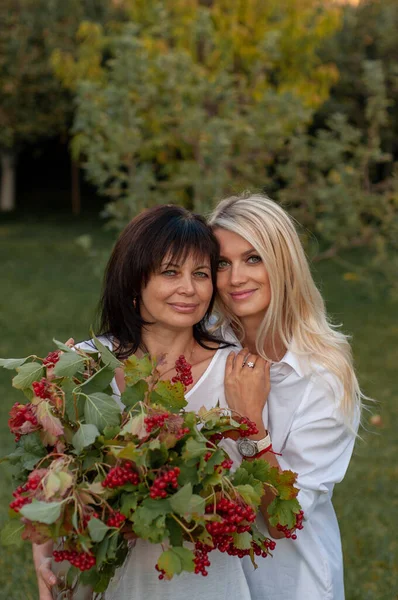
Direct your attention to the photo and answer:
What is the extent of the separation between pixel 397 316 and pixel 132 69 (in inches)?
260

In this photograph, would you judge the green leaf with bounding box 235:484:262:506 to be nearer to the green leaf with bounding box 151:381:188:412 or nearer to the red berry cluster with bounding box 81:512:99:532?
the green leaf with bounding box 151:381:188:412

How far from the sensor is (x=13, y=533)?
2062 mm

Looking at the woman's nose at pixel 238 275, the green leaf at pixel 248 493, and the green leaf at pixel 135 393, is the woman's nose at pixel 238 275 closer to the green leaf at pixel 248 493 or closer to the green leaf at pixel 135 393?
the green leaf at pixel 135 393

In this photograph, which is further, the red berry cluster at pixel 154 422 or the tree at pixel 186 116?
the tree at pixel 186 116

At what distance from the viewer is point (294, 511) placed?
7.32 feet

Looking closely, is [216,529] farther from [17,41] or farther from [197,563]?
[17,41]

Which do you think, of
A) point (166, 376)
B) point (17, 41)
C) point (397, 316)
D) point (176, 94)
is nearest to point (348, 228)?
point (176, 94)

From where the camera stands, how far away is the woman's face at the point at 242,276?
111 inches

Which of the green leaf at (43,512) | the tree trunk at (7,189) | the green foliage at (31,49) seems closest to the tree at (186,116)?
the green leaf at (43,512)

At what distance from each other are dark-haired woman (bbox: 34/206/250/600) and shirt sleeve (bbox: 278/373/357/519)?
0.87ft

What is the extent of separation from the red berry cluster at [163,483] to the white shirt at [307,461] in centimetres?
69

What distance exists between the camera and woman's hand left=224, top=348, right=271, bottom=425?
8.32 ft

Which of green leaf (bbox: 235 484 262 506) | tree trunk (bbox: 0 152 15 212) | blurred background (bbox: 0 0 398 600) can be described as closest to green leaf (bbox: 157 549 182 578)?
green leaf (bbox: 235 484 262 506)

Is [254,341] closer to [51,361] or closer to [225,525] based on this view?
[51,361]
